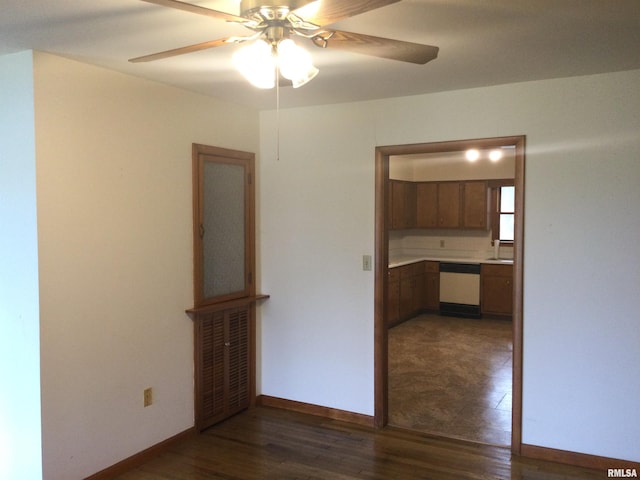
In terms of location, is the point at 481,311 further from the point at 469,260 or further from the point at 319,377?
the point at 319,377

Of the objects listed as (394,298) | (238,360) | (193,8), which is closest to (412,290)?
(394,298)

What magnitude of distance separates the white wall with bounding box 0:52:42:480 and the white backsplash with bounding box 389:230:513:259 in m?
5.67

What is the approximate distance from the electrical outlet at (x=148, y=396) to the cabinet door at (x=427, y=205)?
221 inches

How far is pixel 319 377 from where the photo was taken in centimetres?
405

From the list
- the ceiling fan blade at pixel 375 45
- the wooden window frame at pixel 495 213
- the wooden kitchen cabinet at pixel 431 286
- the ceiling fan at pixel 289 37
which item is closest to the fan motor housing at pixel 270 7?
the ceiling fan at pixel 289 37

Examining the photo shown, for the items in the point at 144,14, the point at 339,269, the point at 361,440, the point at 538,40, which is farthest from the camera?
the point at 339,269

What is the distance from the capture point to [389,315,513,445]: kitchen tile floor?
382 cm

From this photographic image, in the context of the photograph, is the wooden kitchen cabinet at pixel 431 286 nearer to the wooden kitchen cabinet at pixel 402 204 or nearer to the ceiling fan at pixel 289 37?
the wooden kitchen cabinet at pixel 402 204

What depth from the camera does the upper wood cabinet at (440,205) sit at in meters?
7.67

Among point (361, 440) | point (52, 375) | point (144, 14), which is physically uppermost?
point (144, 14)

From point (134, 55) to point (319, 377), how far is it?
2.61 metres

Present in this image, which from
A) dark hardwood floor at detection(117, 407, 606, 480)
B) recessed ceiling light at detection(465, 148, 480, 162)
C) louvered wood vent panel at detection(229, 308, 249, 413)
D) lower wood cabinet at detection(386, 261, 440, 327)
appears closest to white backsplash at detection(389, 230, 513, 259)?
lower wood cabinet at detection(386, 261, 440, 327)

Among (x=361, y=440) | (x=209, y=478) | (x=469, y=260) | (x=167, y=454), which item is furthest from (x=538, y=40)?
(x=469, y=260)

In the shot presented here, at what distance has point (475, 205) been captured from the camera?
7738 mm
